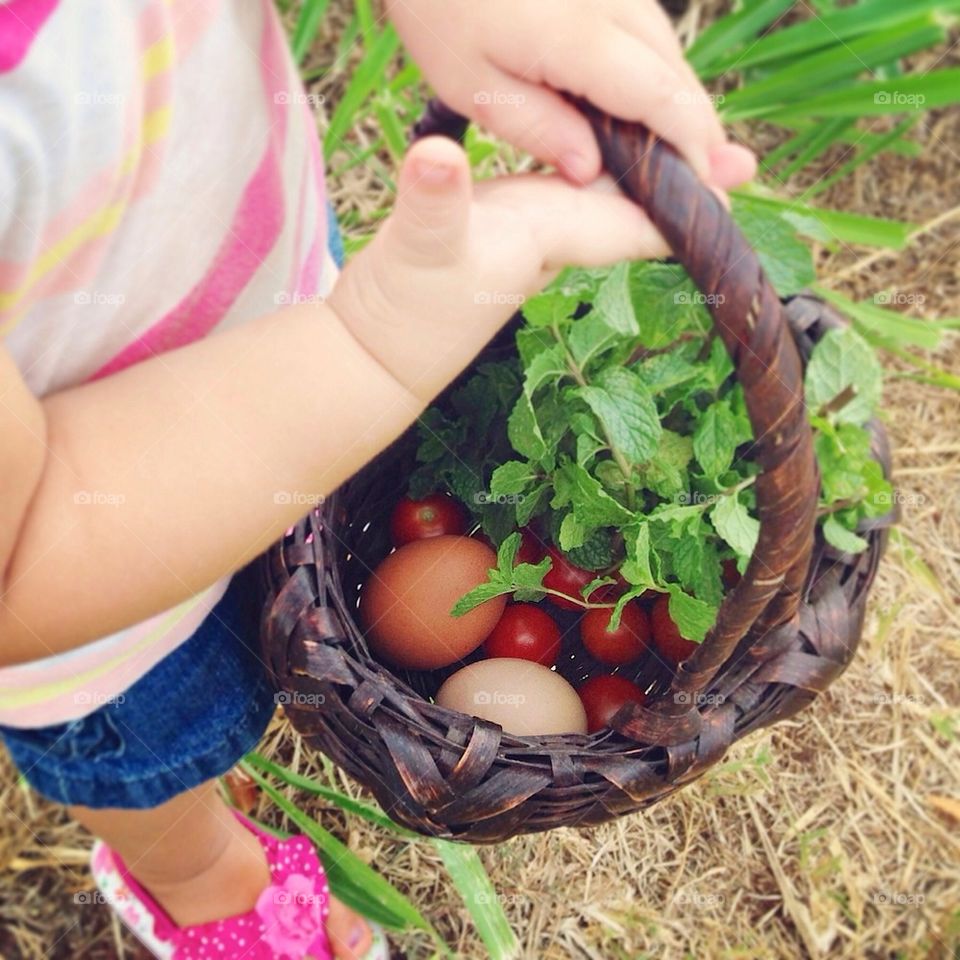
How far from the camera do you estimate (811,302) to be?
0.82 meters

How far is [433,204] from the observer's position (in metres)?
0.42

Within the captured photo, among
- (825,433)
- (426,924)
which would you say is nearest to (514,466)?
(825,433)

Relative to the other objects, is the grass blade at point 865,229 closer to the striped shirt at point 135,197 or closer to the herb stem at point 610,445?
the herb stem at point 610,445

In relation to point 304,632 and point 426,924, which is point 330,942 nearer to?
point 426,924

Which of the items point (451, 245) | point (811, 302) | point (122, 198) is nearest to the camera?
point (451, 245)

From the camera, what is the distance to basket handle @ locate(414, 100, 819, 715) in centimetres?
46

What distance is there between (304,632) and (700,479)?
33 cm

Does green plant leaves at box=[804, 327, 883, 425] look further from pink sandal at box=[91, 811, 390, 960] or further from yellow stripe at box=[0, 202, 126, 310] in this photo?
pink sandal at box=[91, 811, 390, 960]

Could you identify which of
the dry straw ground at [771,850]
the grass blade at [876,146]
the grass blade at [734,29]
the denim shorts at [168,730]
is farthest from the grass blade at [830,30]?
the denim shorts at [168,730]

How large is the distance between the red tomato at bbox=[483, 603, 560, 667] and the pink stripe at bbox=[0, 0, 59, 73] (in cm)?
53

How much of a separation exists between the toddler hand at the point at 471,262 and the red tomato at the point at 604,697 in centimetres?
35

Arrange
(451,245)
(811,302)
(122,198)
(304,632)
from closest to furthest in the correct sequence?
(451,245)
(122,198)
(304,632)
(811,302)

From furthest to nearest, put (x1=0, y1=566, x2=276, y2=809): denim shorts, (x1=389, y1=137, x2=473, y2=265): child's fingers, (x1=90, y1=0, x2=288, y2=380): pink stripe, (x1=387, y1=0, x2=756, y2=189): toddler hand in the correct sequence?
1. (x1=0, y1=566, x2=276, y2=809): denim shorts
2. (x1=90, y1=0, x2=288, y2=380): pink stripe
3. (x1=387, y1=0, x2=756, y2=189): toddler hand
4. (x1=389, y1=137, x2=473, y2=265): child's fingers

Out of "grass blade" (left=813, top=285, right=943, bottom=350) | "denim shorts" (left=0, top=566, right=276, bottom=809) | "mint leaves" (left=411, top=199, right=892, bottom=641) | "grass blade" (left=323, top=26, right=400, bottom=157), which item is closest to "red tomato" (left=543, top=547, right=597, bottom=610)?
Answer: "mint leaves" (left=411, top=199, right=892, bottom=641)
